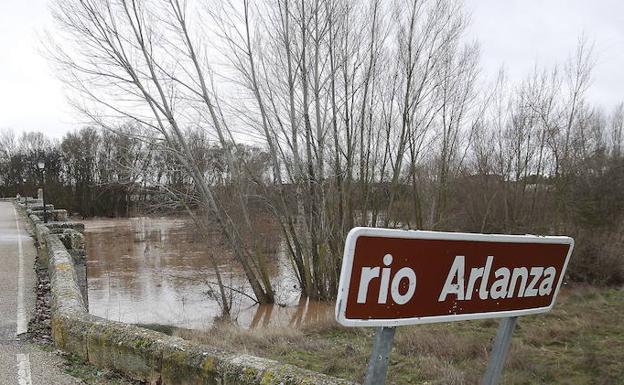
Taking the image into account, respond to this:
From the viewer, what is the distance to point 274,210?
17.2 meters

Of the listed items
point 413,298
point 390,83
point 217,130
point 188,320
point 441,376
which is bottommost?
point 188,320

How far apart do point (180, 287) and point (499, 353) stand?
63.0 ft

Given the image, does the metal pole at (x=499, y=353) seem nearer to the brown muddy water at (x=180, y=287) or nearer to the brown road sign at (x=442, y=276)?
the brown road sign at (x=442, y=276)

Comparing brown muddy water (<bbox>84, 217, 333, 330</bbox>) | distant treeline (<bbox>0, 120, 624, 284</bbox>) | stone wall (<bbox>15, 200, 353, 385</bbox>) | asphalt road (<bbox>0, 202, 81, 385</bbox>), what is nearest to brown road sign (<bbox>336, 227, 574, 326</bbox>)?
stone wall (<bbox>15, 200, 353, 385</bbox>)

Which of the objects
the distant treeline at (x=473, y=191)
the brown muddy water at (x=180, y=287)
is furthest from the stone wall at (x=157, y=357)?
the distant treeline at (x=473, y=191)

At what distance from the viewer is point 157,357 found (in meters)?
4.43

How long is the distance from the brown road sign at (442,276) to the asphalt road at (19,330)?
4094 mm

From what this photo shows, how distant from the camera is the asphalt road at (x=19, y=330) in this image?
16.3 feet

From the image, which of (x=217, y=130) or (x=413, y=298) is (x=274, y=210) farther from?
(x=413, y=298)

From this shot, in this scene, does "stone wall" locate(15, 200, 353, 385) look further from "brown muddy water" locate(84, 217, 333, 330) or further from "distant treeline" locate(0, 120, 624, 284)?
"distant treeline" locate(0, 120, 624, 284)

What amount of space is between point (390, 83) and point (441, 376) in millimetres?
12968

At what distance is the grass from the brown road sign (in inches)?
178

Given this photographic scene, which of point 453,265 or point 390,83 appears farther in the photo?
point 390,83

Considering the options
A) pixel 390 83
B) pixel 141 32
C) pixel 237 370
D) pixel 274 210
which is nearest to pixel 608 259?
pixel 390 83
